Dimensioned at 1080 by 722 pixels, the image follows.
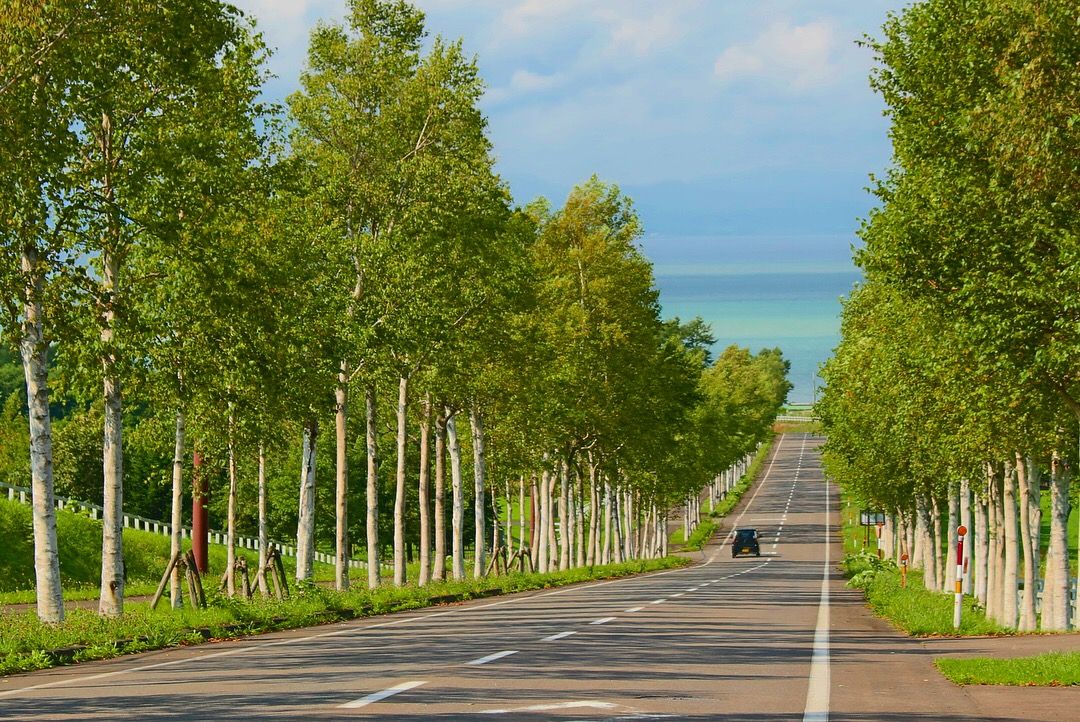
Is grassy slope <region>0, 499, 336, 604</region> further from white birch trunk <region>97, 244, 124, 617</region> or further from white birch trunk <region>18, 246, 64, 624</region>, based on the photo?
white birch trunk <region>18, 246, 64, 624</region>

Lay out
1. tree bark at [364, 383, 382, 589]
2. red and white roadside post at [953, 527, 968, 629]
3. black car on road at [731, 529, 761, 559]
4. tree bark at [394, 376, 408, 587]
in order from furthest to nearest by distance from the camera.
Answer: black car on road at [731, 529, 761, 559] < tree bark at [394, 376, 408, 587] < tree bark at [364, 383, 382, 589] < red and white roadside post at [953, 527, 968, 629]

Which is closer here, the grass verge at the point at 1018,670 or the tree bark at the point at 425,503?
the grass verge at the point at 1018,670

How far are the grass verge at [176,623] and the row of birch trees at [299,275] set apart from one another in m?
1.11

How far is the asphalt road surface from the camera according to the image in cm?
1115

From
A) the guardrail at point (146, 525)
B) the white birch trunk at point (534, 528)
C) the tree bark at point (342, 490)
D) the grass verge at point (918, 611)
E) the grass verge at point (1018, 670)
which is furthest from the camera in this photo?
the white birch trunk at point (534, 528)

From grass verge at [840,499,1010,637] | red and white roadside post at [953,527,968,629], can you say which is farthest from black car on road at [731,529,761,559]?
red and white roadside post at [953,527,968,629]

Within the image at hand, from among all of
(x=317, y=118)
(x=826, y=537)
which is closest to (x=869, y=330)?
(x=317, y=118)

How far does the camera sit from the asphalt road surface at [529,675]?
1115cm

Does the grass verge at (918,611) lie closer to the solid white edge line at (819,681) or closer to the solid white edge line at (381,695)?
the solid white edge line at (819,681)

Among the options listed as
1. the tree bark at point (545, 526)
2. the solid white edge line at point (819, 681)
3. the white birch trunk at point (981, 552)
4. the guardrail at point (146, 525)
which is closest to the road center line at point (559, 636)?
the solid white edge line at point (819, 681)

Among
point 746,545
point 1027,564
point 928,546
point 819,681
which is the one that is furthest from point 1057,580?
point 746,545

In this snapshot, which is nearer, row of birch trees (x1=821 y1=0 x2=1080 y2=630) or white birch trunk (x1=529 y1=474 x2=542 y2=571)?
row of birch trees (x1=821 y1=0 x2=1080 y2=630)

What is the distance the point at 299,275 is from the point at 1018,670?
1729 cm

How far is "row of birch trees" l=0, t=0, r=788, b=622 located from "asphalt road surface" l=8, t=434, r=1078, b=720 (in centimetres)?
483
